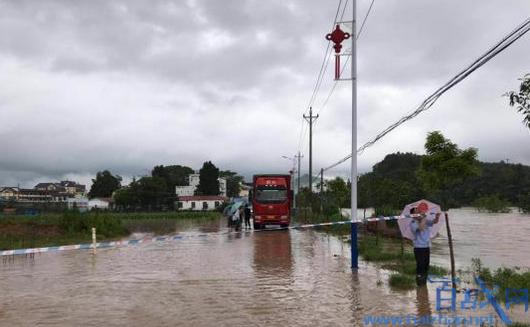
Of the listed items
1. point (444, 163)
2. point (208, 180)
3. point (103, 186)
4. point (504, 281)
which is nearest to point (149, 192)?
point (208, 180)

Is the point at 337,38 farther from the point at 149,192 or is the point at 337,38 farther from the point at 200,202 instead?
the point at 200,202

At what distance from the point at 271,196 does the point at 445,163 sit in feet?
58.5

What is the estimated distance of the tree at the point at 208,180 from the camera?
12900 cm

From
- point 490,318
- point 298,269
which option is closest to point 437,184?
point 298,269

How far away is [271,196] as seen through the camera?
33.2m

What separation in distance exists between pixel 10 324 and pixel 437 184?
12995 mm

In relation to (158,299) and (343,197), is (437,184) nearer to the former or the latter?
(158,299)

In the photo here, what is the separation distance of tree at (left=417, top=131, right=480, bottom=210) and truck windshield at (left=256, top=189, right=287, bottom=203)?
54.7 ft

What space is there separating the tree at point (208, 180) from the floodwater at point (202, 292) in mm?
111167

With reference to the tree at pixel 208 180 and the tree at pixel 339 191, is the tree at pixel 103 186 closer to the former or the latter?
the tree at pixel 208 180

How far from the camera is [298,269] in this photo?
1414cm

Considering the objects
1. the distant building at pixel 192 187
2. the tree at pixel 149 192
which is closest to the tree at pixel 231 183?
the distant building at pixel 192 187

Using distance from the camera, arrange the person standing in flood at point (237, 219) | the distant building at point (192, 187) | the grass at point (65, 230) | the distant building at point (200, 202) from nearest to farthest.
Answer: the grass at point (65, 230) → the person standing in flood at point (237, 219) → the distant building at point (200, 202) → the distant building at point (192, 187)

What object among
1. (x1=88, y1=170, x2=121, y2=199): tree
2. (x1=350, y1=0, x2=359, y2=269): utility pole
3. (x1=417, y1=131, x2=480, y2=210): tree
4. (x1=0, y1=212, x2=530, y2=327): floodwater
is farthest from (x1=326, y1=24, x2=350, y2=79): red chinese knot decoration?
(x1=88, y1=170, x2=121, y2=199): tree
